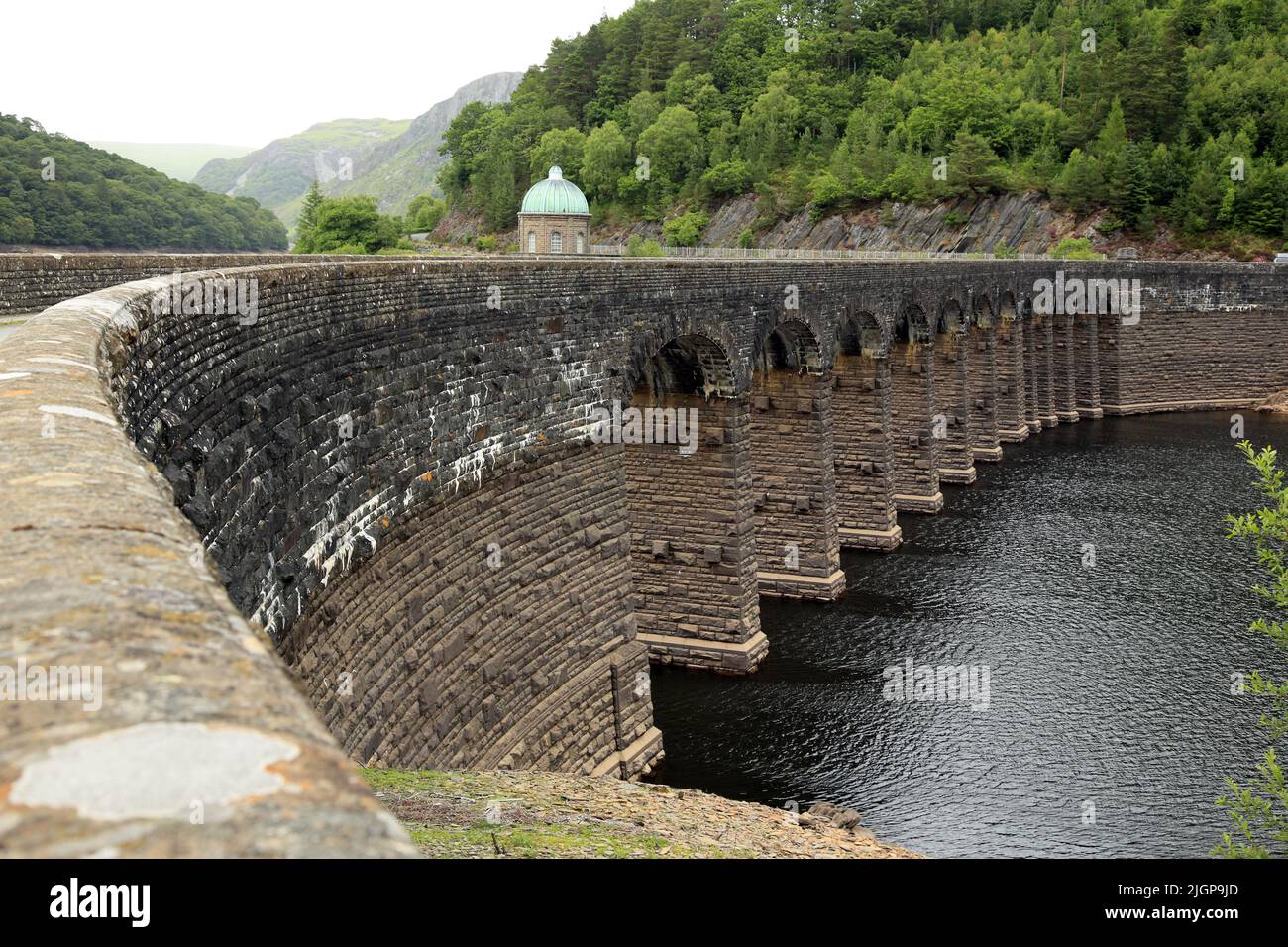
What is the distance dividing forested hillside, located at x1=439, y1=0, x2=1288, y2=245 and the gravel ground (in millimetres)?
70333

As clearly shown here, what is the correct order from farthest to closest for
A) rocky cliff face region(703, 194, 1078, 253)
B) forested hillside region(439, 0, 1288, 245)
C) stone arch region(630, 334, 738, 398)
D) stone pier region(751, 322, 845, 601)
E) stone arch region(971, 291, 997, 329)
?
rocky cliff face region(703, 194, 1078, 253), forested hillside region(439, 0, 1288, 245), stone arch region(971, 291, 997, 329), stone pier region(751, 322, 845, 601), stone arch region(630, 334, 738, 398)

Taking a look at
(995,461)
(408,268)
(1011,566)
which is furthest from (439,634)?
(995,461)

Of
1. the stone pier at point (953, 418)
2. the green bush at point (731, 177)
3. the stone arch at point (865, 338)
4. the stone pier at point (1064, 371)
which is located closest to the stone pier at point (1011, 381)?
the stone pier at point (1064, 371)

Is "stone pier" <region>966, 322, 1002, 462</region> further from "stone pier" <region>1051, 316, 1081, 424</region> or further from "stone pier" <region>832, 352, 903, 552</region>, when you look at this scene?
"stone pier" <region>832, 352, 903, 552</region>

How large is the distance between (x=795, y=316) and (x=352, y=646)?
17.1 meters

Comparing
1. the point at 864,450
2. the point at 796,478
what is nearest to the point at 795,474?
the point at 796,478

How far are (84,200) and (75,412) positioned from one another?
1786 inches

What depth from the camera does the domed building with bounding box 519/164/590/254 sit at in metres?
50.8

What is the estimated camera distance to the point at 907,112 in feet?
315

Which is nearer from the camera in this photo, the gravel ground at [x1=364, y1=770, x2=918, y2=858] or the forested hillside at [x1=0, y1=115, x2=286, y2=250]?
the gravel ground at [x1=364, y1=770, x2=918, y2=858]

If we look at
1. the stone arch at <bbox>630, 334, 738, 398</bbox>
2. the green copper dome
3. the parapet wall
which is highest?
the green copper dome

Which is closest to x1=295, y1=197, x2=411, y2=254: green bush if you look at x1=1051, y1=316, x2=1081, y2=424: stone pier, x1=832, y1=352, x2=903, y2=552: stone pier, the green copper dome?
the green copper dome

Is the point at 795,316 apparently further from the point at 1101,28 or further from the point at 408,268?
the point at 1101,28

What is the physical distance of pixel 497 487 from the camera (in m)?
15.8
